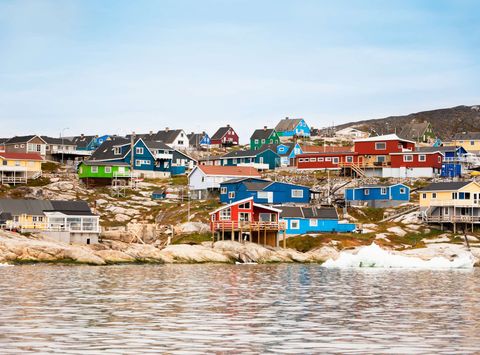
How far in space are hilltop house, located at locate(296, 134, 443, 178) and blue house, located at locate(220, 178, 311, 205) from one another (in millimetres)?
17545

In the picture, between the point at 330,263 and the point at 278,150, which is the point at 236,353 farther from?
the point at 278,150

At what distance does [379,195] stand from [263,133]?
74.3m

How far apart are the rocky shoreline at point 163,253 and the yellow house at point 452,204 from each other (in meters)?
9.45

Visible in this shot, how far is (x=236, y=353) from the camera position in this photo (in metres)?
25.7

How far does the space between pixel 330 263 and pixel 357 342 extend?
52.4 meters

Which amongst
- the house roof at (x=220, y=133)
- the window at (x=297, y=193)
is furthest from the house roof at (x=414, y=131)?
the window at (x=297, y=193)

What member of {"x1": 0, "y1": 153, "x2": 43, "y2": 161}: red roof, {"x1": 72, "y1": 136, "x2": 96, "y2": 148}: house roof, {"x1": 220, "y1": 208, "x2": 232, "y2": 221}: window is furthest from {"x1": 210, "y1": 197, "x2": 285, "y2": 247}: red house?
{"x1": 72, "y1": 136, "x2": 96, "y2": 148}: house roof

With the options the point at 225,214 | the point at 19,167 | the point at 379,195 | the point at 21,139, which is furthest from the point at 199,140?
the point at 225,214

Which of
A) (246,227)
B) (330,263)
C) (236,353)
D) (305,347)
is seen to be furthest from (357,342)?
(246,227)

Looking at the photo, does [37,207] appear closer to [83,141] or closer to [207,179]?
[207,179]

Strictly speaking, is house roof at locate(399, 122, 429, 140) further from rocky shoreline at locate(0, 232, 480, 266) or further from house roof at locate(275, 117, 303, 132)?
rocky shoreline at locate(0, 232, 480, 266)

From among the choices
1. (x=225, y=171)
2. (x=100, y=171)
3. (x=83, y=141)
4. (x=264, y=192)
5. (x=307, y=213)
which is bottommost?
(x=307, y=213)

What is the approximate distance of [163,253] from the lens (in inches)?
3196

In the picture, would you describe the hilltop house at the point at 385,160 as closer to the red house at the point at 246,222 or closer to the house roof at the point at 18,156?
the red house at the point at 246,222
